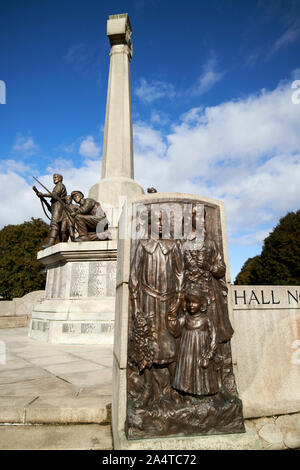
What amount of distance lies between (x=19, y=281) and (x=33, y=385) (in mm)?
26341

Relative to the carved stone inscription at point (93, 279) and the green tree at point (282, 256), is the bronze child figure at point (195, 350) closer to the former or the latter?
the carved stone inscription at point (93, 279)

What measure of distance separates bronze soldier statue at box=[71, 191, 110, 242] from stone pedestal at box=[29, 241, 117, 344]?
75cm

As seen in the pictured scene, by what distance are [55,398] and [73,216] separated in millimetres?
5779

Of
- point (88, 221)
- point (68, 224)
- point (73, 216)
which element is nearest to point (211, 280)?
point (88, 221)

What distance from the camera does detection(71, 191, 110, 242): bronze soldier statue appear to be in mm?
8039

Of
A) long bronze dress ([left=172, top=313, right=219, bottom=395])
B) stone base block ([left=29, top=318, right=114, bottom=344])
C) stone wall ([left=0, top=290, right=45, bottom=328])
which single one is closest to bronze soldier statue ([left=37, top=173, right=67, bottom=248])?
stone base block ([left=29, top=318, right=114, bottom=344])

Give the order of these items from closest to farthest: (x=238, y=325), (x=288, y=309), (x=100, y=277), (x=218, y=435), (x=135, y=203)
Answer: (x=218, y=435)
(x=135, y=203)
(x=238, y=325)
(x=288, y=309)
(x=100, y=277)

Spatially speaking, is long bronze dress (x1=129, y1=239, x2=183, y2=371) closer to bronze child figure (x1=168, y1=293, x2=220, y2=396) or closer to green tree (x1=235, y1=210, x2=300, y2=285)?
bronze child figure (x1=168, y1=293, x2=220, y2=396)

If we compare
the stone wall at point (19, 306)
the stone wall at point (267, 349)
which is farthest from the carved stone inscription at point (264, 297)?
the stone wall at point (19, 306)

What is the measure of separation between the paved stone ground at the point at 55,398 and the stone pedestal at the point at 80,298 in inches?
65.7

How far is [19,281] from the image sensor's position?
27.2 m

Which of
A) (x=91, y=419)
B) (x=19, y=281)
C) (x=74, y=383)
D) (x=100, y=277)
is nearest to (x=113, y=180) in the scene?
(x=100, y=277)

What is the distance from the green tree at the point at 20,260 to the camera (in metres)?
27.1
